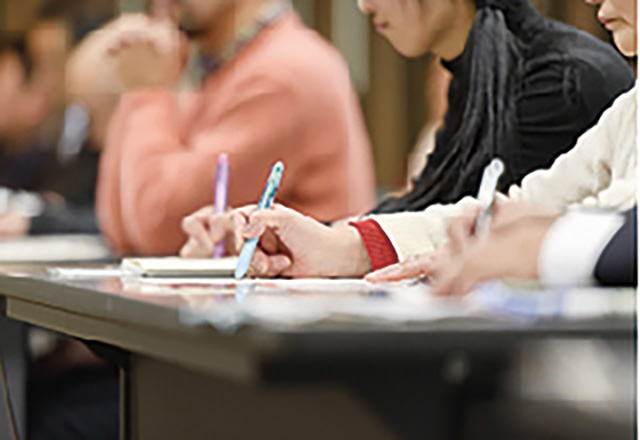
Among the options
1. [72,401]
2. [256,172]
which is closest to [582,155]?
[256,172]

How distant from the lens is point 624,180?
997 millimetres

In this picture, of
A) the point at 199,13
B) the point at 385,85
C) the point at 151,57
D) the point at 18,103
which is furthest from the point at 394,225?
the point at 18,103

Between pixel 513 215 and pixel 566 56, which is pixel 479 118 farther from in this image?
pixel 513 215

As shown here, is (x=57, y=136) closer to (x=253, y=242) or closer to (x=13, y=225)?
(x=13, y=225)

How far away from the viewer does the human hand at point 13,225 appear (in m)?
2.46

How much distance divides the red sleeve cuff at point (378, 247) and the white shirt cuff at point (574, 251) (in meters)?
0.42

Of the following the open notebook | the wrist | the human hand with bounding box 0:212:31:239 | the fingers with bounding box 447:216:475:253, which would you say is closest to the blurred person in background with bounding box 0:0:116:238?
the human hand with bounding box 0:212:31:239

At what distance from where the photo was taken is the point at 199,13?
199cm

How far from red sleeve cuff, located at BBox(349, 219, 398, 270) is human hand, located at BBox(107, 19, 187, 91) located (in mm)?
1121

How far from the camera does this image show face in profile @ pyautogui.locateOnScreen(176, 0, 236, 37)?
1.95 metres

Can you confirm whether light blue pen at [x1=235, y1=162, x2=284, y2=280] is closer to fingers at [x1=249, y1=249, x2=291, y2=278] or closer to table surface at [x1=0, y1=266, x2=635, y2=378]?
fingers at [x1=249, y1=249, x2=291, y2=278]

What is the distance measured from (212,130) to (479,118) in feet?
1.87

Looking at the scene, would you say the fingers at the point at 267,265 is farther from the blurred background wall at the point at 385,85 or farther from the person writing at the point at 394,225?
the blurred background wall at the point at 385,85

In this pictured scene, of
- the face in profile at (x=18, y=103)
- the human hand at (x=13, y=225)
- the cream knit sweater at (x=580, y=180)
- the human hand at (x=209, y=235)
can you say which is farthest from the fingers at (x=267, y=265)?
the face in profile at (x=18, y=103)
